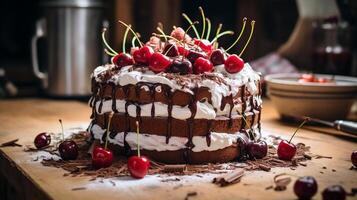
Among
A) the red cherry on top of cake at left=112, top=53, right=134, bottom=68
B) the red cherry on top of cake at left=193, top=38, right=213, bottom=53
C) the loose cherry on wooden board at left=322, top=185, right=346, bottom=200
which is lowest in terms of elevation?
the loose cherry on wooden board at left=322, top=185, right=346, bottom=200

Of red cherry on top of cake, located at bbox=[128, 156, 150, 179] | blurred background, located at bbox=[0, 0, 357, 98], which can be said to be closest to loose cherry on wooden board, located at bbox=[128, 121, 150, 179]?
red cherry on top of cake, located at bbox=[128, 156, 150, 179]

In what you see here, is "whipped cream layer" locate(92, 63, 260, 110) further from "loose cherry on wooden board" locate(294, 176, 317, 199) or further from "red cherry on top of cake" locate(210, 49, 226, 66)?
"loose cherry on wooden board" locate(294, 176, 317, 199)

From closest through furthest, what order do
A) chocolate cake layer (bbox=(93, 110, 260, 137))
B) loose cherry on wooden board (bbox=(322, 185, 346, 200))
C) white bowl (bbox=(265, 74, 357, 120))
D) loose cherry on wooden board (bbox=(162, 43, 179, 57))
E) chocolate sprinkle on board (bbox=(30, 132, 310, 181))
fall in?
loose cherry on wooden board (bbox=(322, 185, 346, 200)) < chocolate sprinkle on board (bbox=(30, 132, 310, 181)) < chocolate cake layer (bbox=(93, 110, 260, 137)) < loose cherry on wooden board (bbox=(162, 43, 179, 57)) < white bowl (bbox=(265, 74, 357, 120))

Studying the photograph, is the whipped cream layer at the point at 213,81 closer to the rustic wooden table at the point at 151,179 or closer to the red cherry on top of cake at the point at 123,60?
the red cherry on top of cake at the point at 123,60

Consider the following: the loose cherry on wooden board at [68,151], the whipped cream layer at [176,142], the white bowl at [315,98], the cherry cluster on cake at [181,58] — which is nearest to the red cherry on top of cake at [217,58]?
the cherry cluster on cake at [181,58]

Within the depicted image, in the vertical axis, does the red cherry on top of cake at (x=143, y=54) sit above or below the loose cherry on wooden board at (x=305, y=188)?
above
